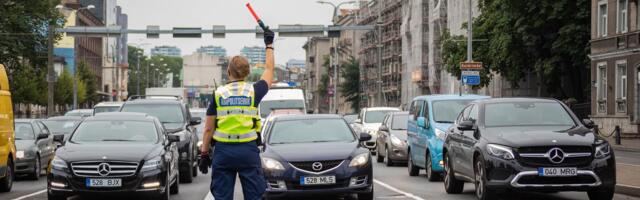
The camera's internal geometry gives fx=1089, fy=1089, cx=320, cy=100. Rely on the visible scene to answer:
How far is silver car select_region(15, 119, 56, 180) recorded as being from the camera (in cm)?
2288

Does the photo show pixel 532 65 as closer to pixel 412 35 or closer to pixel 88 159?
pixel 412 35

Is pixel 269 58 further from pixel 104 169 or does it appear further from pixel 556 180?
pixel 104 169

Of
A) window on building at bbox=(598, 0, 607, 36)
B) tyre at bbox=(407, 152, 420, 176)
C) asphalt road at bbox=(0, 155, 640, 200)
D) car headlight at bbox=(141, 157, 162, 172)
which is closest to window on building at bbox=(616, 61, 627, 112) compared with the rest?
window on building at bbox=(598, 0, 607, 36)

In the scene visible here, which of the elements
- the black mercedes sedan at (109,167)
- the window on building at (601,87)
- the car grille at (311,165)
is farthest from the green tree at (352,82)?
the car grille at (311,165)

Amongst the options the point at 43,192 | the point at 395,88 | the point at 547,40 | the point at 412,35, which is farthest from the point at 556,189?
the point at 395,88

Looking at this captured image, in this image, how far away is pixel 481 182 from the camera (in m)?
14.9

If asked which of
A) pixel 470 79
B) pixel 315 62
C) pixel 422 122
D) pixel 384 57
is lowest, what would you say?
pixel 422 122

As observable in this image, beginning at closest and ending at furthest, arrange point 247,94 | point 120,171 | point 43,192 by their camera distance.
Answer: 1. point 247,94
2. point 120,171
3. point 43,192

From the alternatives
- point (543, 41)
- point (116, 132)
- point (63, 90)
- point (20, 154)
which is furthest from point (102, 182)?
point (63, 90)

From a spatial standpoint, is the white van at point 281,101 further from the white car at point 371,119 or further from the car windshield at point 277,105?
the white car at point 371,119

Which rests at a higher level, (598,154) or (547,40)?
(547,40)

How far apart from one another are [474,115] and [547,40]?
43.3 meters

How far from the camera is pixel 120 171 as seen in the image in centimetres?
1552

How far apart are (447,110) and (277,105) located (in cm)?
2277
